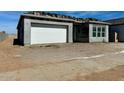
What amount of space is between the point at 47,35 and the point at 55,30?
1221mm

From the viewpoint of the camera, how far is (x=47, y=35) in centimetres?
1811

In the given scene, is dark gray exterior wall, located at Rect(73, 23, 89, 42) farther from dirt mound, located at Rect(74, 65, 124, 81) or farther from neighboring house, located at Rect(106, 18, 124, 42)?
dirt mound, located at Rect(74, 65, 124, 81)

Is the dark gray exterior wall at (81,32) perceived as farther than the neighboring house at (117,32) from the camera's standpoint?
No

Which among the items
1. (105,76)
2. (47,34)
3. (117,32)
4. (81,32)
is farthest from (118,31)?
(105,76)

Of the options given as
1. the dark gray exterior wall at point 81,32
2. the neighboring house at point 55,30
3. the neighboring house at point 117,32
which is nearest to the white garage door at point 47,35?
the neighboring house at point 55,30

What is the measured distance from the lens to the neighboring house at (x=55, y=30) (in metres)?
16.5

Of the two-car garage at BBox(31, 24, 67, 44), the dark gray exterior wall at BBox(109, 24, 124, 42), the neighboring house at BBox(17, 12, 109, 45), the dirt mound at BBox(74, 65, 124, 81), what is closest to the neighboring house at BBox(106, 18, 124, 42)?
the dark gray exterior wall at BBox(109, 24, 124, 42)

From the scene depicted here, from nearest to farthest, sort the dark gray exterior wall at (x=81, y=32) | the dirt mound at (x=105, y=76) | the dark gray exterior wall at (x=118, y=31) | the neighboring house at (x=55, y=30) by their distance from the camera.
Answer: the dirt mound at (x=105, y=76), the neighboring house at (x=55, y=30), the dark gray exterior wall at (x=81, y=32), the dark gray exterior wall at (x=118, y=31)

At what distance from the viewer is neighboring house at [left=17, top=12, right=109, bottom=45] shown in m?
16.5

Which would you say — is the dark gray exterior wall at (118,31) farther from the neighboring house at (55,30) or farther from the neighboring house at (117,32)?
the neighboring house at (55,30)

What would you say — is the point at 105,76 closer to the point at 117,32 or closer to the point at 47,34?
the point at 47,34
